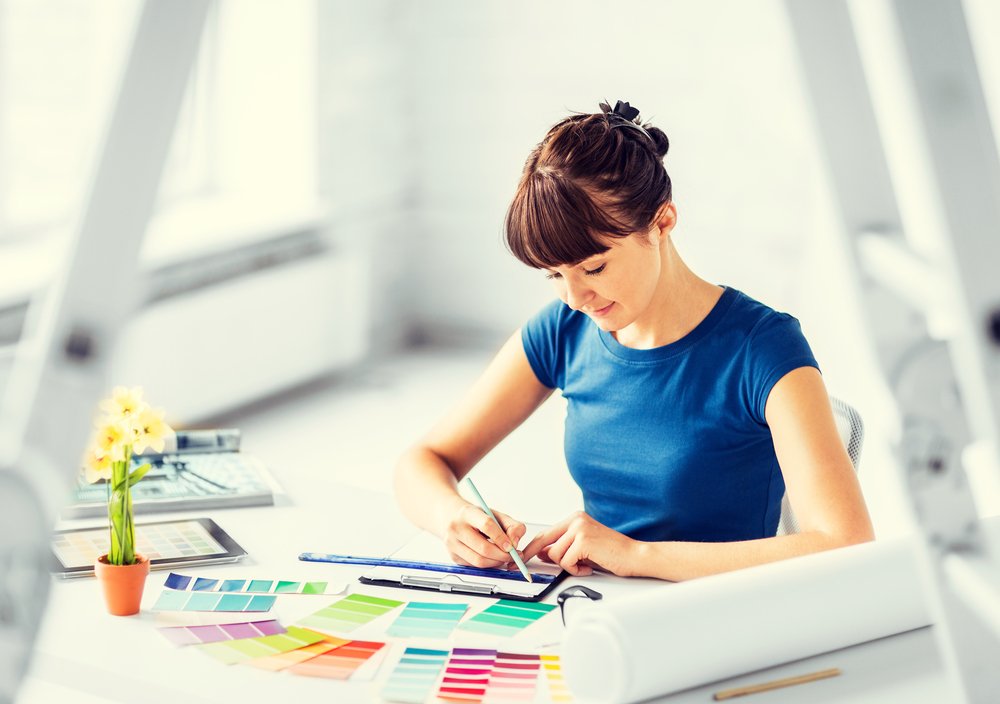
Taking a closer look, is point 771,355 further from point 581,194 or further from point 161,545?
point 161,545

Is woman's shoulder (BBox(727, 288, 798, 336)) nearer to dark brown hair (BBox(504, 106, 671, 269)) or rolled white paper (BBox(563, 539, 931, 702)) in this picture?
dark brown hair (BBox(504, 106, 671, 269))

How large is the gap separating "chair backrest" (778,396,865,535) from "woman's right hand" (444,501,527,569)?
0.48 metres

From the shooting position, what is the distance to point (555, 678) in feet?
4.33

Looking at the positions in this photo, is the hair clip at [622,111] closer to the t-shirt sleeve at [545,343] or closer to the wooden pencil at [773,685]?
the t-shirt sleeve at [545,343]

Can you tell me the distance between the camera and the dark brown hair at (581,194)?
1.69 m

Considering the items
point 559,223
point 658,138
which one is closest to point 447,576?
point 559,223

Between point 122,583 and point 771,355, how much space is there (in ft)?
3.06

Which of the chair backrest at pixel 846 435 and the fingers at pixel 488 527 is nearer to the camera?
the fingers at pixel 488 527

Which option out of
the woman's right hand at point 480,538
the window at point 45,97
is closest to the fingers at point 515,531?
the woman's right hand at point 480,538

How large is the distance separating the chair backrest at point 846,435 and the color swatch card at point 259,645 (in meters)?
0.82

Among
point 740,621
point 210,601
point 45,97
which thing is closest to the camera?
→ point 740,621

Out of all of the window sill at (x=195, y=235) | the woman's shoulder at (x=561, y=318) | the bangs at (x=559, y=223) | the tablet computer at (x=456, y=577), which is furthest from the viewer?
the window sill at (x=195, y=235)

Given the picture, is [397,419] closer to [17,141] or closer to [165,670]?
[17,141]

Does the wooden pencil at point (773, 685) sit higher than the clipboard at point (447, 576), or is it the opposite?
the clipboard at point (447, 576)
